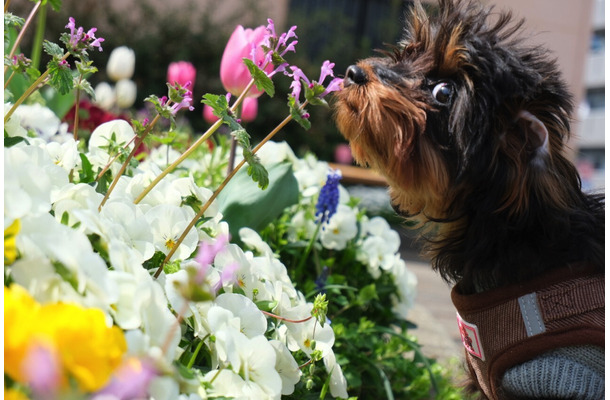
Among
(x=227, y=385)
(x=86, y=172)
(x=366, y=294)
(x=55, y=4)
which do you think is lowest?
(x=366, y=294)

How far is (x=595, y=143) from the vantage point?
46312 mm

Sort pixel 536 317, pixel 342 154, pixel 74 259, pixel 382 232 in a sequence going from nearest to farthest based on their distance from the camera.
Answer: pixel 74 259
pixel 536 317
pixel 382 232
pixel 342 154

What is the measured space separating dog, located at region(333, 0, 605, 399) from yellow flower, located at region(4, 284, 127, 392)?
120 cm

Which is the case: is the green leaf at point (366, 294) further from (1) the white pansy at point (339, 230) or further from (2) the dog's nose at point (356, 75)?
(2) the dog's nose at point (356, 75)

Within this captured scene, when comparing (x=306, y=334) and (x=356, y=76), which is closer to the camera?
(x=306, y=334)

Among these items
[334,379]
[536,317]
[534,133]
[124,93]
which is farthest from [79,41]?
[124,93]

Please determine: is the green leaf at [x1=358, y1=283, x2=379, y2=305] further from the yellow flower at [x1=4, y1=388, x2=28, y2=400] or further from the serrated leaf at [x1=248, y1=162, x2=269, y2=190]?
the yellow flower at [x1=4, y1=388, x2=28, y2=400]

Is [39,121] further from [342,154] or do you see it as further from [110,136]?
[342,154]

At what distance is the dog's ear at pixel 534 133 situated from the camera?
65.3 inches

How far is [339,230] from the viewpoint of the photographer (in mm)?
2371

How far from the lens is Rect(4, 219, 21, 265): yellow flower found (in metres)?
0.76

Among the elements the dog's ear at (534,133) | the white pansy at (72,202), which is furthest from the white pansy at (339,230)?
the white pansy at (72,202)

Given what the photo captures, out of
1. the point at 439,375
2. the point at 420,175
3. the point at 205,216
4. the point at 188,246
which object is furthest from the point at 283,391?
the point at 439,375

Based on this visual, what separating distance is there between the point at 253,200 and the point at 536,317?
2.61ft
